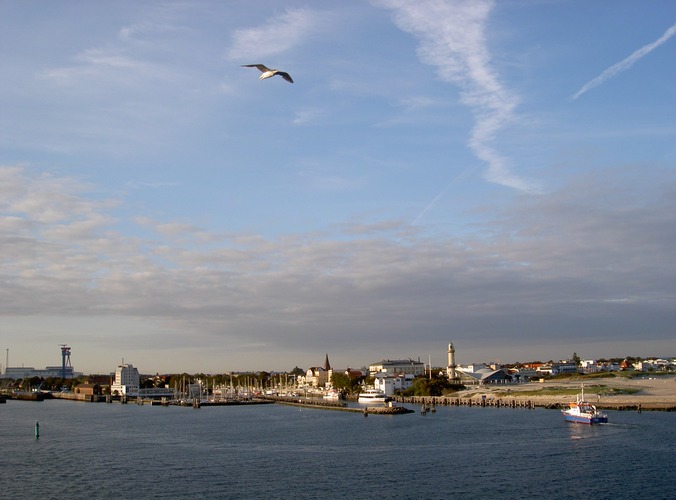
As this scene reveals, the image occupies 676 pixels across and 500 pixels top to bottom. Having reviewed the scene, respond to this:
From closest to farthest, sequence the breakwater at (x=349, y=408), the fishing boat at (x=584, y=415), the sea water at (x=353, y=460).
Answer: the sea water at (x=353, y=460) < the fishing boat at (x=584, y=415) < the breakwater at (x=349, y=408)

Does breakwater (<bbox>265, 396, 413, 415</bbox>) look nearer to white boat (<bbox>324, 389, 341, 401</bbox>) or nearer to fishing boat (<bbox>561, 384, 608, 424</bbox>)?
white boat (<bbox>324, 389, 341, 401</bbox>)

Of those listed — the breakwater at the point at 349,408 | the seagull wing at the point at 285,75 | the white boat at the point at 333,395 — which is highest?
the seagull wing at the point at 285,75

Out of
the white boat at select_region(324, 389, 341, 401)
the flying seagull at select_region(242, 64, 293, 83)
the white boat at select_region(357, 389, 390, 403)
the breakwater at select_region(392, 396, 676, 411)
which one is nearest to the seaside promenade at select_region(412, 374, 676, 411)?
the breakwater at select_region(392, 396, 676, 411)

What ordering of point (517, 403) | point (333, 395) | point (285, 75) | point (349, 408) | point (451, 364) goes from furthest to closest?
point (451, 364) → point (333, 395) → point (349, 408) → point (517, 403) → point (285, 75)

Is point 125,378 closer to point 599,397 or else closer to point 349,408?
point 349,408

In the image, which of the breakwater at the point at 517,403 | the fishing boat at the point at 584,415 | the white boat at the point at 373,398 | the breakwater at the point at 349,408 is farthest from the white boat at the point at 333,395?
the fishing boat at the point at 584,415

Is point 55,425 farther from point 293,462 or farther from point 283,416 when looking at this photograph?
point 293,462

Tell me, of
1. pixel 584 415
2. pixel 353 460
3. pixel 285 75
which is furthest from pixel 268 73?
pixel 584 415

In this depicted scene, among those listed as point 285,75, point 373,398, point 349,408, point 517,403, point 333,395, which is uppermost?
point 285,75

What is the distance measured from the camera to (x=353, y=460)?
50.3m

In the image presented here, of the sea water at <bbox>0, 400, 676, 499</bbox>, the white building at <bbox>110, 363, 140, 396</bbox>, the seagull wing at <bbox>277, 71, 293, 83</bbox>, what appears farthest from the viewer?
the white building at <bbox>110, 363, 140, 396</bbox>

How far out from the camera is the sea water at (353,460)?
38906mm

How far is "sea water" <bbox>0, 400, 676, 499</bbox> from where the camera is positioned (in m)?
38.9

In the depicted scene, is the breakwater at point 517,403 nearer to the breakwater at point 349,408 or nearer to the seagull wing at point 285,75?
the breakwater at point 349,408
